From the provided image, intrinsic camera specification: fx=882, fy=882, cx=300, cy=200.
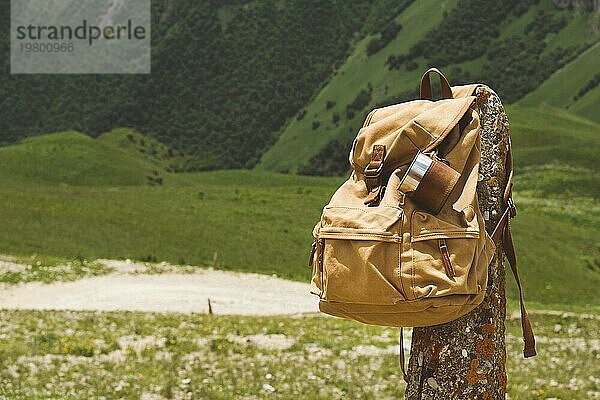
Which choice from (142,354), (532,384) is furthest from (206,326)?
(532,384)

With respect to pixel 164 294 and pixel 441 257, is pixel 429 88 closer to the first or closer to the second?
pixel 441 257

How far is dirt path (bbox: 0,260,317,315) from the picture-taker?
26469 millimetres

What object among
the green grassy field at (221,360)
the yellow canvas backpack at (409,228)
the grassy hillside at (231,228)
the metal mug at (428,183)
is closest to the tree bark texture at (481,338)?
the yellow canvas backpack at (409,228)

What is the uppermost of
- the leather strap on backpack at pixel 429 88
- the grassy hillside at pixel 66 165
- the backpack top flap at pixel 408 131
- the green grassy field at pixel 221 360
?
the leather strap on backpack at pixel 429 88

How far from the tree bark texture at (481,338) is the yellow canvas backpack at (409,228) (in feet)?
1.14

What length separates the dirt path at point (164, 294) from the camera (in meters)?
26.5

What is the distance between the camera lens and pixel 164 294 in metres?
28.6

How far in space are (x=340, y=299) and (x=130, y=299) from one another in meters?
22.8

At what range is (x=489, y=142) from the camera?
6012mm

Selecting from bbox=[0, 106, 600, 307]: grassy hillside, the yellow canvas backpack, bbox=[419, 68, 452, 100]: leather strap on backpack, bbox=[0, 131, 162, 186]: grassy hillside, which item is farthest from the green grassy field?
bbox=[0, 131, 162, 186]: grassy hillside

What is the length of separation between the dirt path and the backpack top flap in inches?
813

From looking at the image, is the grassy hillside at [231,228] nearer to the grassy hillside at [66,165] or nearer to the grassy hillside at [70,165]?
the grassy hillside at [66,165]

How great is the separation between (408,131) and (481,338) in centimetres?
149

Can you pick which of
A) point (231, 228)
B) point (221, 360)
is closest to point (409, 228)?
point (221, 360)
